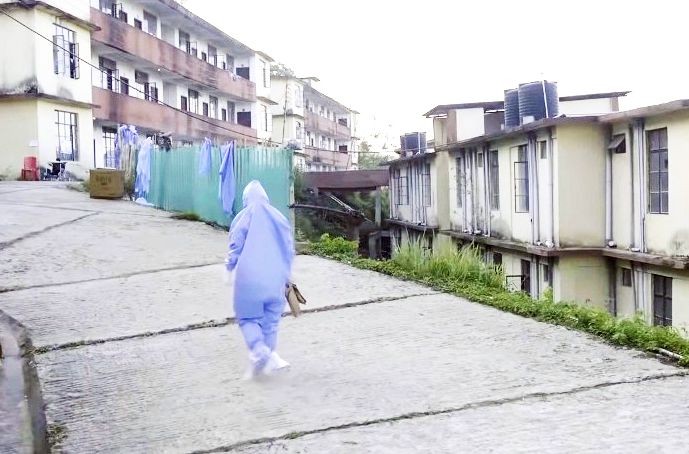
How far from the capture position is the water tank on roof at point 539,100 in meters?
17.6

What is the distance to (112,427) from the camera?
4.34 meters

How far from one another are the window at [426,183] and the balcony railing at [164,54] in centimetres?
1288

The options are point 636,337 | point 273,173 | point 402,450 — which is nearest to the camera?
point 402,450

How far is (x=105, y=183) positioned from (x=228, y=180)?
6178 millimetres

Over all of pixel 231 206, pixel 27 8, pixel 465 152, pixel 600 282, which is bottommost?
pixel 600 282

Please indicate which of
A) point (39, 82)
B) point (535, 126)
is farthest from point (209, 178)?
point (39, 82)

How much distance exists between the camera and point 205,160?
15.0 metres

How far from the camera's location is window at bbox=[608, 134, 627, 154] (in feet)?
47.3

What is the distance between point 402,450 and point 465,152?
60.7 ft

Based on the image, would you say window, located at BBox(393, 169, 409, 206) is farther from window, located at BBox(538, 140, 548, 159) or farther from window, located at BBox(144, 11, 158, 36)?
window, located at BBox(538, 140, 548, 159)

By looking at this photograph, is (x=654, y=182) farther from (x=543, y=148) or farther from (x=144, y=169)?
(x=144, y=169)

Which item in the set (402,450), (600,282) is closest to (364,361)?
(402,450)

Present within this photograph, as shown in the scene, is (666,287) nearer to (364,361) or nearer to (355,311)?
A: (355,311)

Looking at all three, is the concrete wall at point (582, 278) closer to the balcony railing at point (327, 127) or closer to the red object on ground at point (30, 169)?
the red object on ground at point (30, 169)
